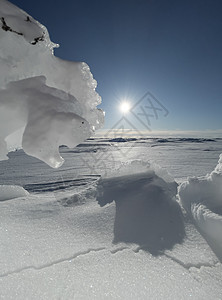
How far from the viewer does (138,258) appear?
1295mm

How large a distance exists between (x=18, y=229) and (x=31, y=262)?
46cm

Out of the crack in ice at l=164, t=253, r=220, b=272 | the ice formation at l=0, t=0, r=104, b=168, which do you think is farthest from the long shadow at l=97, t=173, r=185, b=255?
the ice formation at l=0, t=0, r=104, b=168

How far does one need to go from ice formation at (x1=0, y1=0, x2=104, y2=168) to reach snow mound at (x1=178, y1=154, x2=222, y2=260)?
125 cm

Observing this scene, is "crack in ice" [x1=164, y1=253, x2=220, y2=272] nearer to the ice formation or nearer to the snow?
the snow

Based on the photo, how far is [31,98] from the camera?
0.76 m

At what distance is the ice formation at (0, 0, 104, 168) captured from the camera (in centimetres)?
73

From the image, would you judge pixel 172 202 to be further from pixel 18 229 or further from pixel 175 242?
pixel 18 229

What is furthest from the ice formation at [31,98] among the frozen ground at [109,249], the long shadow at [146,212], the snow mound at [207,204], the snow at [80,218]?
the snow mound at [207,204]

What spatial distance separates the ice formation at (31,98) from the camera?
2.39 feet

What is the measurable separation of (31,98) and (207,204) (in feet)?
5.27

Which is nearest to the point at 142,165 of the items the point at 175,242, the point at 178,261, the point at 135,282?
the point at 175,242

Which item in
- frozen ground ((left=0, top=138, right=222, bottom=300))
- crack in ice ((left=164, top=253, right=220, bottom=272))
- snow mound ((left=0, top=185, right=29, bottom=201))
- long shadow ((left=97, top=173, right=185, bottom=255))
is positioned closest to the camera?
frozen ground ((left=0, top=138, right=222, bottom=300))

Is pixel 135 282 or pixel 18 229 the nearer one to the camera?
pixel 135 282

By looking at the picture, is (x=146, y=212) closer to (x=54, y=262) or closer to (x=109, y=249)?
(x=109, y=249)
